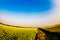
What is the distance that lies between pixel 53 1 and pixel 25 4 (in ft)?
0.71

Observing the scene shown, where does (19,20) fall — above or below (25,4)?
below

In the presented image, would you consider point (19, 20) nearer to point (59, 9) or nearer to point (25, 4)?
point (25, 4)

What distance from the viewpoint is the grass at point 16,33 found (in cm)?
81

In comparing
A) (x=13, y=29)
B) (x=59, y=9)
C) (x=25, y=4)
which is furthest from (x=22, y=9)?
(x=59, y=9)

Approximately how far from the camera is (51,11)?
3.04ft

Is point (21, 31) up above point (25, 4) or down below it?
below

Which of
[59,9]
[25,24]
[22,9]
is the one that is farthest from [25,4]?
[59,9]

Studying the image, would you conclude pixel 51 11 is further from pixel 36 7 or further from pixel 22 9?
pixel 22 9

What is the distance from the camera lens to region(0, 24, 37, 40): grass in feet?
2.65

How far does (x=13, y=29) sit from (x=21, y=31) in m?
0.06

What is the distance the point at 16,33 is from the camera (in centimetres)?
84

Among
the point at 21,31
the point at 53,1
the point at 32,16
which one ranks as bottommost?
the point at 21,31

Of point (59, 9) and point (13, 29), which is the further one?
point (59, 9)

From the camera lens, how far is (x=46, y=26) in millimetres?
895
